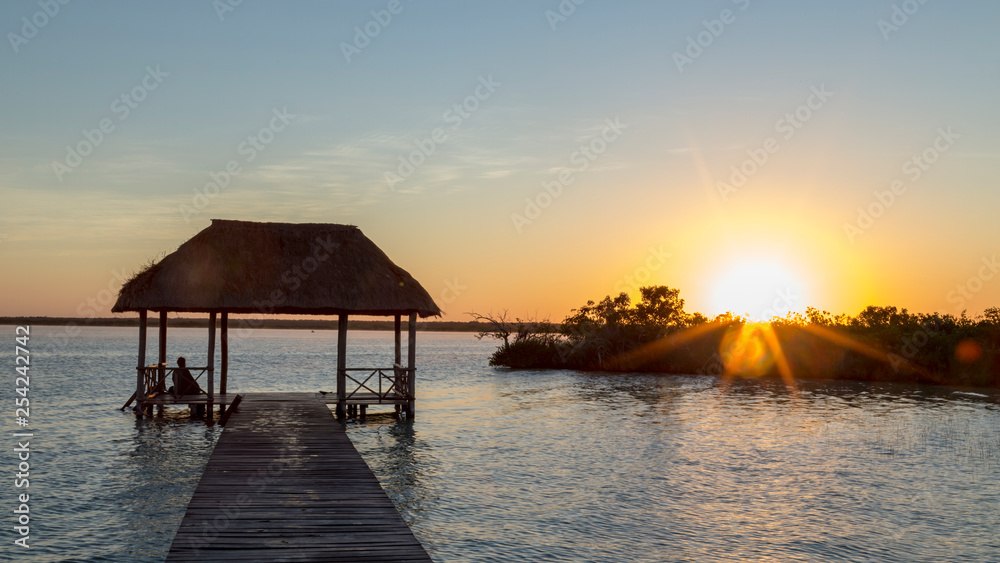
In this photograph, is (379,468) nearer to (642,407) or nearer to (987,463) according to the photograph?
(987,463)

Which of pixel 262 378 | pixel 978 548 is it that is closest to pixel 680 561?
pixel 978 548

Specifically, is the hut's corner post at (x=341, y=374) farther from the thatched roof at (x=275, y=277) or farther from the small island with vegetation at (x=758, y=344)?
the small island with vegetation at (x=758, y=344)

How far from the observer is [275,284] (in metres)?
22.0

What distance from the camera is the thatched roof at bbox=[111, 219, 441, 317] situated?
2150cm

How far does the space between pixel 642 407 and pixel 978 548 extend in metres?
19.8

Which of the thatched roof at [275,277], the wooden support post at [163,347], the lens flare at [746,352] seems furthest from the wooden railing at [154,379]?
the lens flare at [746,352]

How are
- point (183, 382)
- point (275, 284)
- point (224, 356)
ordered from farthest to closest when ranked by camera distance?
point (224, 356)
point (183, 382)
point (275, 284)

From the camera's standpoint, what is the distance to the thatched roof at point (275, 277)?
846 inches

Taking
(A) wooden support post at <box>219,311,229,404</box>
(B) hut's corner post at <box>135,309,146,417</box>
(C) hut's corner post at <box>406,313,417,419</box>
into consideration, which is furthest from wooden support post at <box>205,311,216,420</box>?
(C) hut's corner post at <box>406,313,417,419</box>

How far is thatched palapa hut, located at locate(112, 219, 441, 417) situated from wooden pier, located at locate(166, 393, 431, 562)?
6.57m

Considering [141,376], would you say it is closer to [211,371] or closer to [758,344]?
[211,371]

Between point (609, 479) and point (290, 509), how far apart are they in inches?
324

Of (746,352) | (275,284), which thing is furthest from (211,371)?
(746,352)

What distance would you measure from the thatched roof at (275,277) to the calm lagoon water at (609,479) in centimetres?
359
